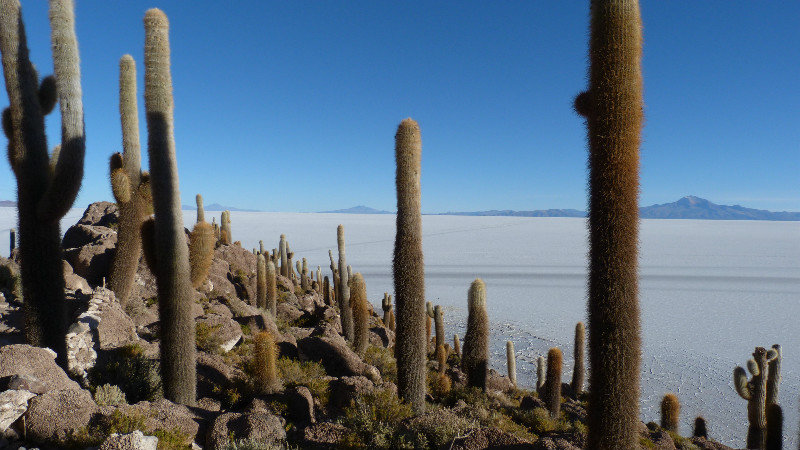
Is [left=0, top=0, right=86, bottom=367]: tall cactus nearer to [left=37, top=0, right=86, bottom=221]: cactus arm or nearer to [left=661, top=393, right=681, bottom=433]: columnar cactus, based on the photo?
[left=37, top=0, right=86, bottom=221]: cactus arm

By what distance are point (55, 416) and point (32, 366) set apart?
1142mm

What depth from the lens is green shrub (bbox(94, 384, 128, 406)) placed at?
615cm

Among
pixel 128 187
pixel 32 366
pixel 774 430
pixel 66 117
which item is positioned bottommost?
pixel 774 430

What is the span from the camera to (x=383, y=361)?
44.0 feet

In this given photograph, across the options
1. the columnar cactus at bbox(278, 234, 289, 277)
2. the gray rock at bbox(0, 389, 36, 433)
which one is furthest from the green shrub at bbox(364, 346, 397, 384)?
the columnar cactus at bbox(278, 234, 289, 277)

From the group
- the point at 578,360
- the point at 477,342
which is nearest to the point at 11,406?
the point at 477,342

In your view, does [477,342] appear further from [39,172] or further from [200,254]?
[39,172]

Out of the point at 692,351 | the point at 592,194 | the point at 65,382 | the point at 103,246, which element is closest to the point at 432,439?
Answer: the point at 592,194

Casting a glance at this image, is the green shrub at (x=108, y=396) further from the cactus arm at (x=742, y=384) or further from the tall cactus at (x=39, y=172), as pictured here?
the cactus arm at (x=742, y=384)

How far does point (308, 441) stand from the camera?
5.79 meters

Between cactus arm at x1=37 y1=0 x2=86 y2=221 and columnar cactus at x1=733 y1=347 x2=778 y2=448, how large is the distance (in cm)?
1309

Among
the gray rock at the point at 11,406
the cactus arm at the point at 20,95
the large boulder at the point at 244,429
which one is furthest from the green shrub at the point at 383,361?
the cactus arm at the point at 20,95

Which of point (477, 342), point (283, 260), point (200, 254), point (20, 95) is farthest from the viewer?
point (283, 260)

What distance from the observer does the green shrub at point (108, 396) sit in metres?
6.15
